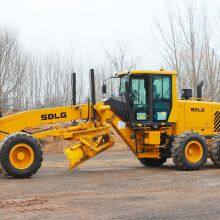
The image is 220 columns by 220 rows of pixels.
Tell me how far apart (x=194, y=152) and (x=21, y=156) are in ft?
16.9

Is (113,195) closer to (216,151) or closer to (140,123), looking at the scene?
(140,123)

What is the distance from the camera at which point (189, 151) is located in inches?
579

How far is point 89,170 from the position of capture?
15.1m

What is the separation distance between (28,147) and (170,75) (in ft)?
15.9

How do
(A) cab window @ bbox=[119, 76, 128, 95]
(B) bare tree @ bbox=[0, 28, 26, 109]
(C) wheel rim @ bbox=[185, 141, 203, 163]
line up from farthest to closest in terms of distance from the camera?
(B) bare tree @ bbox=[0, 28, 26, 109]
(A) cab window @ bbox=[119, 76, 128, 95]
(C) wheel rim @ bbox=[185, 141, 203, 163]

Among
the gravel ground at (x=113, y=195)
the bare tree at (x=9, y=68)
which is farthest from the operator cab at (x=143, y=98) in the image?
the bare tree at (x=9, y=68)

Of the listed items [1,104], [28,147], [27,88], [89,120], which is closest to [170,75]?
[89,120]

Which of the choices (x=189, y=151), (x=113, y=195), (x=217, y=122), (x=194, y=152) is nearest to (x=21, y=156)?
(x=113, y=195)

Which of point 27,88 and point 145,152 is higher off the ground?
point 27,88

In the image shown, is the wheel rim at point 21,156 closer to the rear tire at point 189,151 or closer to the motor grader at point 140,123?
the motor grader at point 140,123

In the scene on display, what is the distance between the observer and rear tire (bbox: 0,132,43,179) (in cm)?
1244

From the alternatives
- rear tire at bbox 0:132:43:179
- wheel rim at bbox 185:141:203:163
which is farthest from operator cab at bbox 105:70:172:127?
rear tire at bbox 0:132:43:179

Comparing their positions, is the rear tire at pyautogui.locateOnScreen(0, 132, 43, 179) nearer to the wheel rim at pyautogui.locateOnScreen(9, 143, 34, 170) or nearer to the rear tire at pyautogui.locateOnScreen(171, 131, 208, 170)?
the wheel rim at pyautogui.locateOnScreen(9, 143, 34, 170)

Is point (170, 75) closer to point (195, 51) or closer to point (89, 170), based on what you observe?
point (89, 170)
